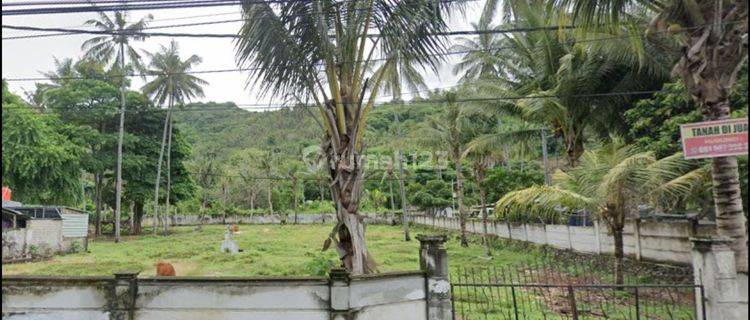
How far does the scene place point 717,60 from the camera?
18.7 ft

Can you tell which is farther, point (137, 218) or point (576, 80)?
point (137, 218)

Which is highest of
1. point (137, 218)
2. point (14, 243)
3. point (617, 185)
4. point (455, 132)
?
point (455, 132)

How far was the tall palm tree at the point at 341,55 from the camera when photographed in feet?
19.0

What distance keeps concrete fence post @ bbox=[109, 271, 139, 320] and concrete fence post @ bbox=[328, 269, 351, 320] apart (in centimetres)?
248

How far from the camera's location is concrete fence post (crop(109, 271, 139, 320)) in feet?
17.7

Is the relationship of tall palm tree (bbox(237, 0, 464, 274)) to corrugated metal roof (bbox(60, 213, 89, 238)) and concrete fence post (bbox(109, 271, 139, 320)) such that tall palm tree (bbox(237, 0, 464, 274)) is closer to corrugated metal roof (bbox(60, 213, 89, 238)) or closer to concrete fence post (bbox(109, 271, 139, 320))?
concrete fence post (bbox(109, 271, 139, 320))

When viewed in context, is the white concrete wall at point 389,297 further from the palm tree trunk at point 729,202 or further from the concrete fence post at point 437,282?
the palm tree trunk at point 729,202

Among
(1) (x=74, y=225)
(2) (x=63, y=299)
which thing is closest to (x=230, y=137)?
(1) (x=74, y=225)

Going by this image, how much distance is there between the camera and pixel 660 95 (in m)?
9.17

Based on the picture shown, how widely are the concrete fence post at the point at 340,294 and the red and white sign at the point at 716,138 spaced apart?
408cm

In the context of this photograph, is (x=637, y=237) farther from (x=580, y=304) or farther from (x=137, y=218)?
(x=137, y=218)

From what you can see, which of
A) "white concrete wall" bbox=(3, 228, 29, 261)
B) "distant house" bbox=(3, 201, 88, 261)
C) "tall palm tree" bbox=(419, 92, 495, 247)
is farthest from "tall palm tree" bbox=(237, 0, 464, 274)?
"white concrete wall" bbox=(3, 228, 29, 261)

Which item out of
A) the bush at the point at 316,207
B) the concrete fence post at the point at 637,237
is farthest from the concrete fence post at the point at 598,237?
the bush at the point at 316,207

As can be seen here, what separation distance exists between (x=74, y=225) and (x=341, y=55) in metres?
19.6
